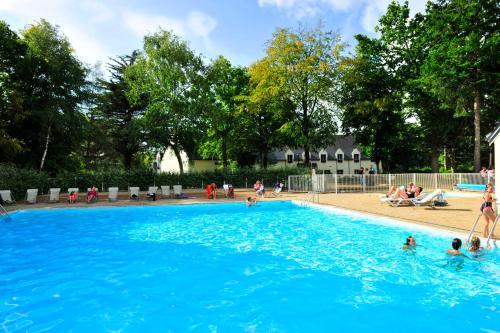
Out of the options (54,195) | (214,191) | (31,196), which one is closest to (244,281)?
(214,191)

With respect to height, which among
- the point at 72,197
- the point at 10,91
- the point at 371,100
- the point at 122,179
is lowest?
the point at 72,197

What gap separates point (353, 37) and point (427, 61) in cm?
1161

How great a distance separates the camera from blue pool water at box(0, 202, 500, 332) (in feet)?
20.5

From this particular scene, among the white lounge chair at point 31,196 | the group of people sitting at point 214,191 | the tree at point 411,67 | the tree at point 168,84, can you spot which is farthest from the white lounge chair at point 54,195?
the tree at point 411,67

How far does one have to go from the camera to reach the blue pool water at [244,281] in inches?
246

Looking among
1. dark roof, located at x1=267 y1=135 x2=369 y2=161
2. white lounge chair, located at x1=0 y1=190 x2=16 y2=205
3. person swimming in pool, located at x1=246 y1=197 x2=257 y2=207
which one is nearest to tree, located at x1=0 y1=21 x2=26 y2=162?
white lounge chair, located at x1=0 y1=190 x2=16 y2=205

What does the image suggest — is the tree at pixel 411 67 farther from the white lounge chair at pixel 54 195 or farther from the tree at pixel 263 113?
the white lounge chair at pixel 54 195

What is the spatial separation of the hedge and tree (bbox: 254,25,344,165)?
5.97m

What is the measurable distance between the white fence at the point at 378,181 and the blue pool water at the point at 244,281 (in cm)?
1434

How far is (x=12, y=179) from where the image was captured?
77.4 feet

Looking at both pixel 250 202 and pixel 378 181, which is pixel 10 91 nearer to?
pixel 250 202

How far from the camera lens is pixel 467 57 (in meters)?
30.5

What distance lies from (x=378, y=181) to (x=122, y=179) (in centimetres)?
2251

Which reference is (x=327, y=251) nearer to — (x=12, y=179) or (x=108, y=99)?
(x=12, y=179)
